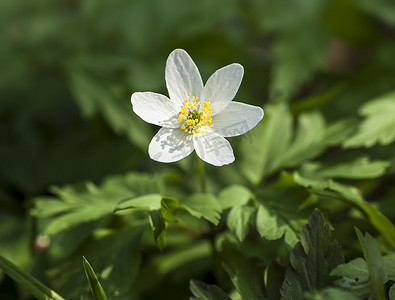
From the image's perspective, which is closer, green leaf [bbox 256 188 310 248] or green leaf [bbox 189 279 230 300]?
green leaf [bbox 189 279 230 300]

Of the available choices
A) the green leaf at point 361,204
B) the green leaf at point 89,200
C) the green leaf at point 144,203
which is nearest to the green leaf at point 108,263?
the green leaf at point 89,200

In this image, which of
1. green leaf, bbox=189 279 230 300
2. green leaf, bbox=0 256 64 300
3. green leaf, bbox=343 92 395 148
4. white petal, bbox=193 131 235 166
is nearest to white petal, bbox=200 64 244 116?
white petal, bbox=193 131 235 166

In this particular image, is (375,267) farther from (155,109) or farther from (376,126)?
(376,126)

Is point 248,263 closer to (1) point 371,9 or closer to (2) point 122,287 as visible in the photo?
(2) point 122,287

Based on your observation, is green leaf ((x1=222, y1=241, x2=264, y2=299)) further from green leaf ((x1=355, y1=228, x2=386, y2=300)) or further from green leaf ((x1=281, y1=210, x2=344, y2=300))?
green leaf ((x1=355, y1=228, x2=386, y2=300))

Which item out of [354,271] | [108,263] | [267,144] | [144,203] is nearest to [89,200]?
[108,263]

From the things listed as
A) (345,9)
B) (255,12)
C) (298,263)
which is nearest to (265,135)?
(298,263)
